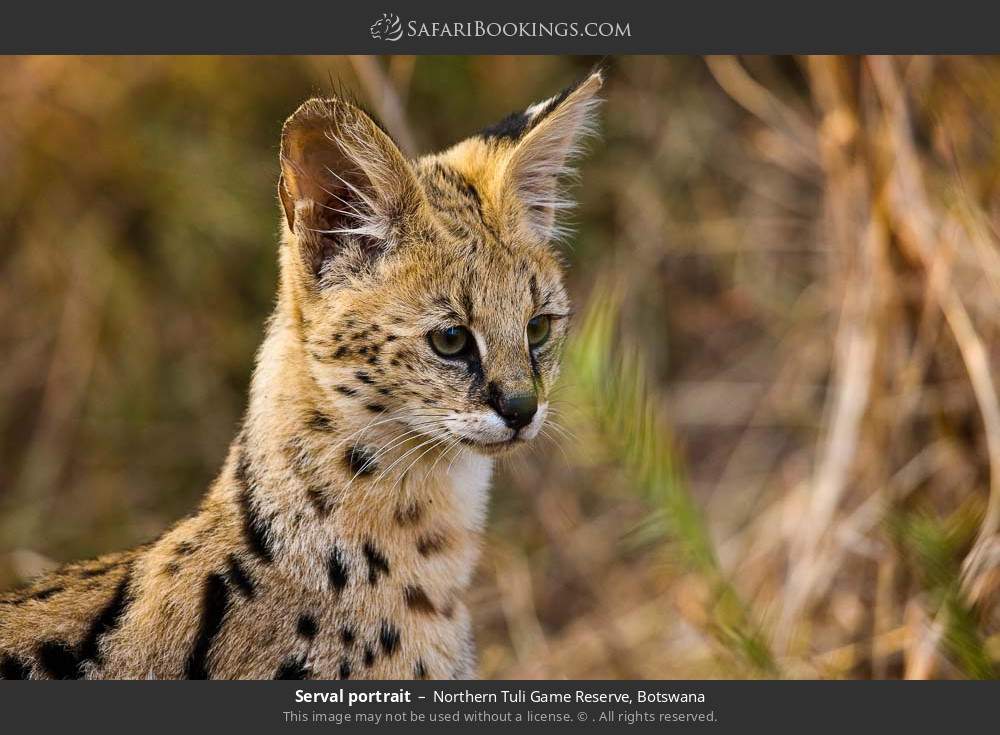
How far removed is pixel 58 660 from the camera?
8.71 feet

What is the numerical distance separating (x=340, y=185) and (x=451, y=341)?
487 millimetres

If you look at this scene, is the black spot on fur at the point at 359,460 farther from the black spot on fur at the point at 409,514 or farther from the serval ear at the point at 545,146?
the serval ear at the point at 545,146

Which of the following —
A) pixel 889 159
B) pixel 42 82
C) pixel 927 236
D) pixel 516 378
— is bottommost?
pixel 516 378

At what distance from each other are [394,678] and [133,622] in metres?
0.64

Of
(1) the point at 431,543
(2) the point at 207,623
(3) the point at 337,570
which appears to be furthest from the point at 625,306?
(2) the point at 207,623

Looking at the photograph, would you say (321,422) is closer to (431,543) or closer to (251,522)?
(251,522)

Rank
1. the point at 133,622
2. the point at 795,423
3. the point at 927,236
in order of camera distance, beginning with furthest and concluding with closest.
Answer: the point at 795,423
the point at 927,236
the point at 133,622

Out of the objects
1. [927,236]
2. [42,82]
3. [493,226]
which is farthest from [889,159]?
[42,82]

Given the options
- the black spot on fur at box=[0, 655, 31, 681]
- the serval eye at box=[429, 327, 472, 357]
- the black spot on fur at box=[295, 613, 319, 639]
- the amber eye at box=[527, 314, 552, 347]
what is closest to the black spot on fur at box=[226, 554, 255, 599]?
the black spot on fur at box=[295, 613, 319, 639]

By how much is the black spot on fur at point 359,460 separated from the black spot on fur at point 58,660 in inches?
30.4

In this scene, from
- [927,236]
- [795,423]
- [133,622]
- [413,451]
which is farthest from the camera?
[795,423]

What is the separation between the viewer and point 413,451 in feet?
9.49

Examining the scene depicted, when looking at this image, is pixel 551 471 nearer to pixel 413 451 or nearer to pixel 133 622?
pixel 413 451

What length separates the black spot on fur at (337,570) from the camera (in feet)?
9.21
